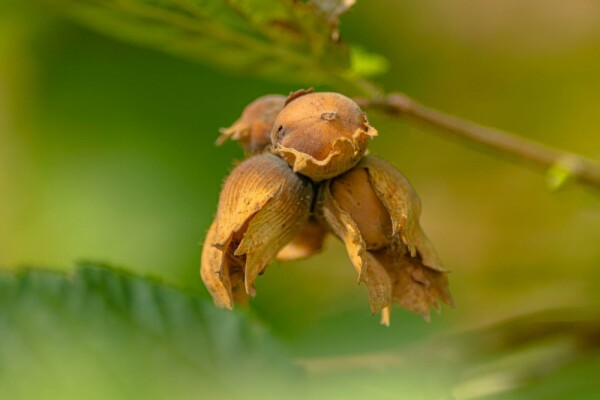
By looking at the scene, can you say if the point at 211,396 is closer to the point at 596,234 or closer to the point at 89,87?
the point at 596,234

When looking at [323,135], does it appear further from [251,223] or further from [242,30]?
[242,30]

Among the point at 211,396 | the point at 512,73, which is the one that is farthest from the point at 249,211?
the point at 512,73

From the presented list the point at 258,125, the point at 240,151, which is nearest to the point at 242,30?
the point at 258,125

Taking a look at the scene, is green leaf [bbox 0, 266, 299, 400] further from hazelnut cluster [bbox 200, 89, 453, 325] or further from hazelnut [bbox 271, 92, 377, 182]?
hazelnut [bbox 271, 92, 377, 182]

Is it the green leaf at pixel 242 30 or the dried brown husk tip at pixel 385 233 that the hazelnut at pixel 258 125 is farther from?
the green leaf at pixel 242 30

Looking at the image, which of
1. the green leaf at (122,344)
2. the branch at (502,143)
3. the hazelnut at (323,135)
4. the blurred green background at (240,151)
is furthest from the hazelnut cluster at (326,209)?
the blurred green background at (240,151)

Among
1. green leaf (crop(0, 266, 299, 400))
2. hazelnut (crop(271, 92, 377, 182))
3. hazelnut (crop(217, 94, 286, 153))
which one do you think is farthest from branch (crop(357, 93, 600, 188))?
green leaf (crop(0, 266, 299, 400))
